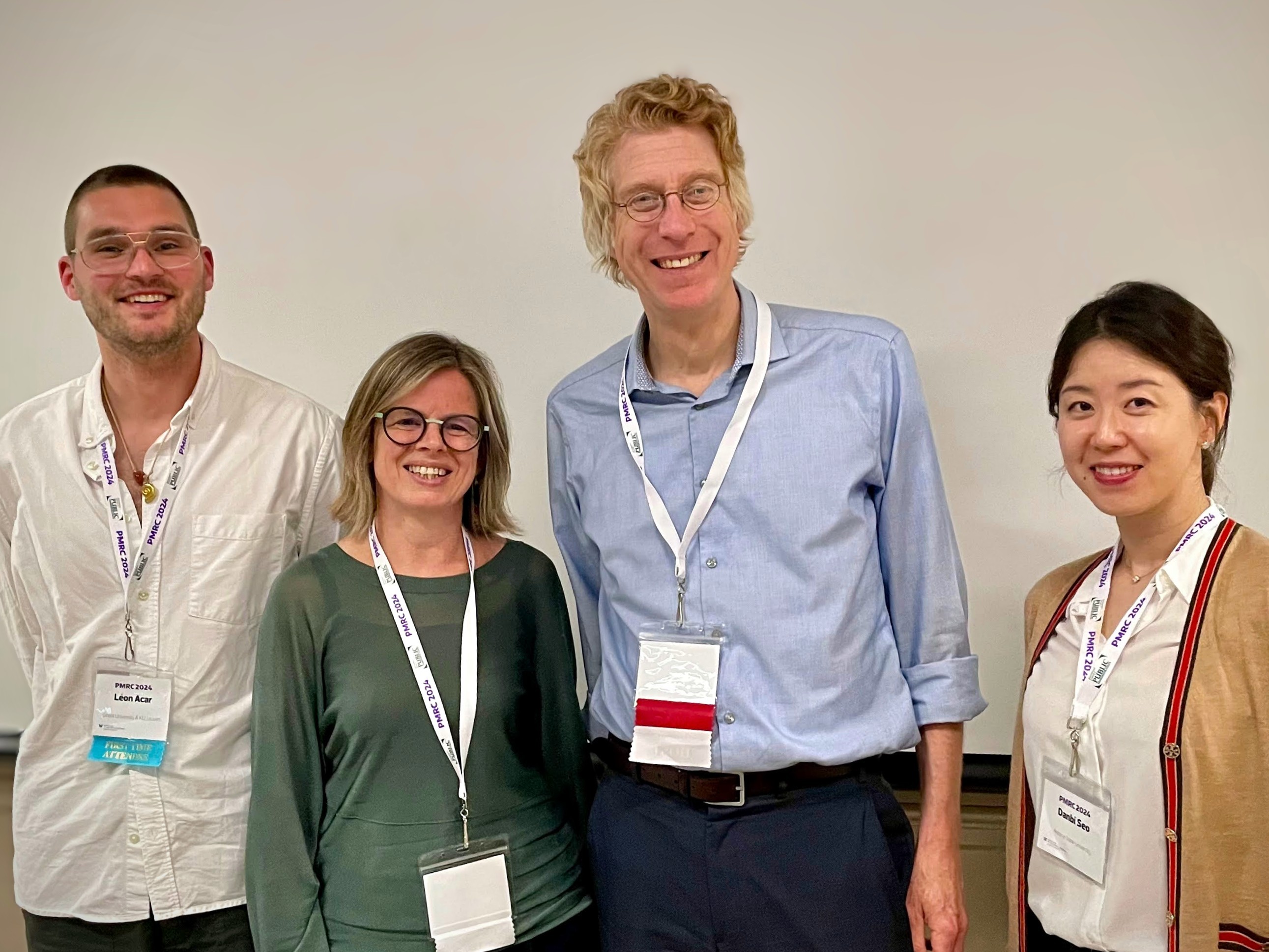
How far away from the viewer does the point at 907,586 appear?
1867 mm

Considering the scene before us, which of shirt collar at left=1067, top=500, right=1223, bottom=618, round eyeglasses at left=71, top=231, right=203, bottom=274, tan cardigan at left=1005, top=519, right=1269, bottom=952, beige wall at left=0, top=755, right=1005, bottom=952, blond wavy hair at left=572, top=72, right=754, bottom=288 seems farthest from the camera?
beige wall at left=0, top=755, right=1005, bottom=952

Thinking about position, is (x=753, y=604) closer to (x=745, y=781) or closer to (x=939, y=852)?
(x=745, y=781)

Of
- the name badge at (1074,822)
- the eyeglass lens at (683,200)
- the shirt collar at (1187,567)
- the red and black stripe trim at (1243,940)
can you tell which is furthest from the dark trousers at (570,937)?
the eyeglass lens at (683,200)

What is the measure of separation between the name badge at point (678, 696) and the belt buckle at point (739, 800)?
7cm

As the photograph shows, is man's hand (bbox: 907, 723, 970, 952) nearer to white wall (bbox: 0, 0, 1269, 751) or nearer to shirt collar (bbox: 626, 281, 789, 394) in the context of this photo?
white wall (bbox: 0, 0, 1269, 751)

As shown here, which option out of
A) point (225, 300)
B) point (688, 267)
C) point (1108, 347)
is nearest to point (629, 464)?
point (688, 267)

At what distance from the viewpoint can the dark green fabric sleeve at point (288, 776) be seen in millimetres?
1837

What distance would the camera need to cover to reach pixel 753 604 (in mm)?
1800

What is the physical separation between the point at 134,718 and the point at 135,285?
0.87 metres

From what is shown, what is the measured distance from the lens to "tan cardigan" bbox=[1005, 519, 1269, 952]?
1.55 meters

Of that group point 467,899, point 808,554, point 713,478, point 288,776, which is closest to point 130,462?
point 288,776

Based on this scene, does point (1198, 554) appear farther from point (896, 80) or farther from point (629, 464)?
point (896, 80)

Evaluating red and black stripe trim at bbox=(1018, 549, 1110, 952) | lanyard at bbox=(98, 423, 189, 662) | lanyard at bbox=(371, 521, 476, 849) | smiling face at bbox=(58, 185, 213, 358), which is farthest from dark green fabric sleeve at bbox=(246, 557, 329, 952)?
red and black stripe trim at bbox=(1018, 549, 1110, 952)

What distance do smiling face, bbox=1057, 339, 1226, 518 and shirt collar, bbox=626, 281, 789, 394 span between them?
1.71 ft
